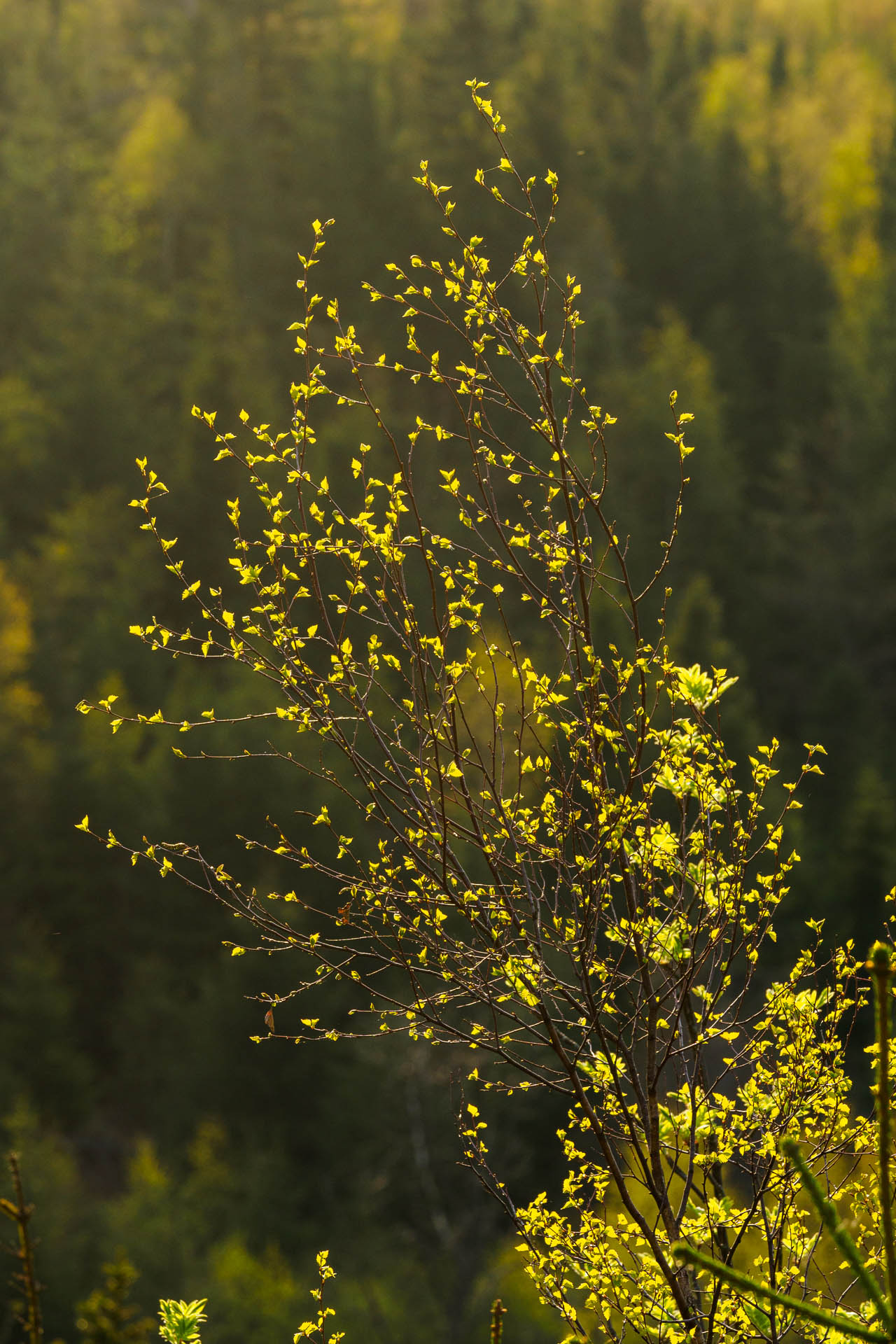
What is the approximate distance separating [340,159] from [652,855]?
35.9 meters

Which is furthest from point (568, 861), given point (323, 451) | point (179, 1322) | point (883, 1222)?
point (323, 451)

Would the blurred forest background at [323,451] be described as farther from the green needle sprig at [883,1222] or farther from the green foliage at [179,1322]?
the green needle sprig at [883,1222]

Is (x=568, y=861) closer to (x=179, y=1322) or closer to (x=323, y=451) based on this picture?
(x=179, y=1322)

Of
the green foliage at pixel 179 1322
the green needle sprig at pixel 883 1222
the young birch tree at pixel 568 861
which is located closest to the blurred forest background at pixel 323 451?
the young birch tree at pixel 568 861

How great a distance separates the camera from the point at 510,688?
2108cm

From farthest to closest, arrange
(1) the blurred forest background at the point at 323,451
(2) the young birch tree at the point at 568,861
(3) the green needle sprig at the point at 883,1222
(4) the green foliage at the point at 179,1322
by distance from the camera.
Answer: (1) the blurred forest background at the point at 323,451 → (2) the young birch tree at the point at 568,861 → (4) the green foliage at the point at 179,1322 → (3) the green needle sprig at the point at 883,1222

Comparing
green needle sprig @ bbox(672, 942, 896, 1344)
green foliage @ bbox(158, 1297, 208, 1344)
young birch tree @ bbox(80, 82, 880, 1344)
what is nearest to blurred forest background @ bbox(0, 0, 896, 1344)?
young birch tree @ bbox(80, 82, 880, 1344)

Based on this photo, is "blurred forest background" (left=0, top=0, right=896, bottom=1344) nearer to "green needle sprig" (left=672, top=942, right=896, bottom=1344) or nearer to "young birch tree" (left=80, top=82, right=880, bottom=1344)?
"young birch tree" (left=80, top=82, right=880, bottom=1344)

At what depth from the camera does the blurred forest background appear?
21.4 meters

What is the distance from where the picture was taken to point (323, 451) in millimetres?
30406

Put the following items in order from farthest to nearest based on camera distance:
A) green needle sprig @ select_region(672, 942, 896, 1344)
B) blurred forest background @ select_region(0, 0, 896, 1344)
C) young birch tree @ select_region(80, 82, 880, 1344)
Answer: blurred forest background @ select_region(0, 0, 896, 1344) → young birch tree @ select_region(80, 82, 880, 1344) → green needle sprig @ select_region(672, 942, 896, 1344)

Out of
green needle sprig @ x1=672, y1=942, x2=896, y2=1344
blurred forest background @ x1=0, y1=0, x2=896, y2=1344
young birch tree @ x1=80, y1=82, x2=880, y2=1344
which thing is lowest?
green needle sprig @ x1=672, y1=942, x2=896, y2=1344

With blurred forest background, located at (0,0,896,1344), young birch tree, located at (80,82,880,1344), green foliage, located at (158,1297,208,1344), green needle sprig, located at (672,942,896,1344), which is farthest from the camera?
blurred forest background, located at (0,0,896,1344)

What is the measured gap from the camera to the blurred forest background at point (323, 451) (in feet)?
70.1
